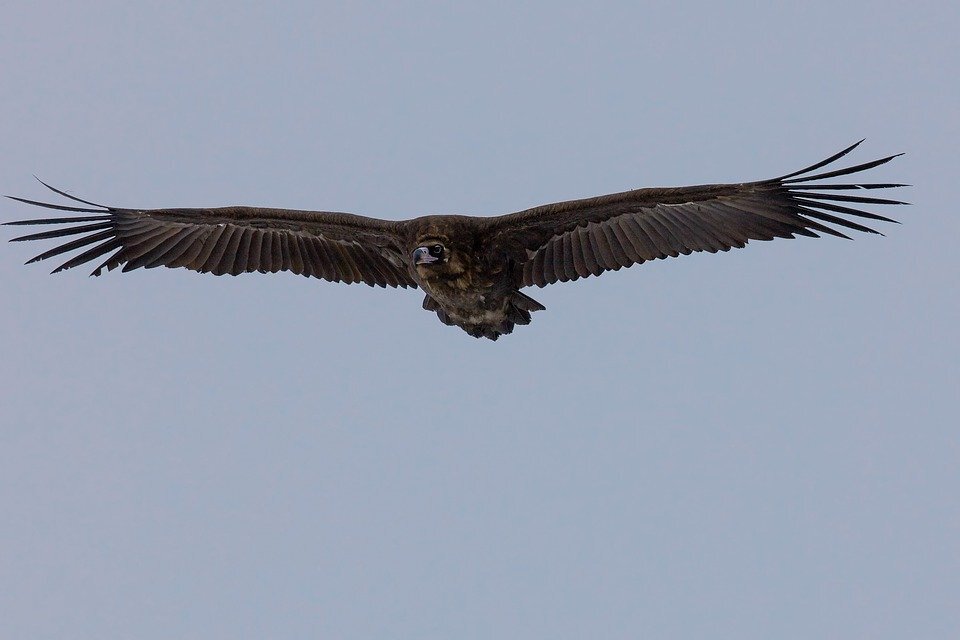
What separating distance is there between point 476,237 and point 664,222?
6.82 feet

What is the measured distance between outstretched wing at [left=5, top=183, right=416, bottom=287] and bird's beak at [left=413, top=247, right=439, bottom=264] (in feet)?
2.35

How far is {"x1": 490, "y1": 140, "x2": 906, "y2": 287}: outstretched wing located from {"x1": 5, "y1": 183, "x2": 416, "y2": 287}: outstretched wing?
1628 millimetres

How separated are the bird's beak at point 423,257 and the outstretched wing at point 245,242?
72 cm

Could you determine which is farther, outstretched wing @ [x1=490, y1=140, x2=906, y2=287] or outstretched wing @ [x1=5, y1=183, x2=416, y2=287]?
outstretched wing @ [x1=5, y1=183, x2=416, y2=287]

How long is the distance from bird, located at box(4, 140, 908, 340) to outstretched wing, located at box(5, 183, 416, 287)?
1cm

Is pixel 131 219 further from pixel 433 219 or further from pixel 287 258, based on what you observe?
pixel 433 219

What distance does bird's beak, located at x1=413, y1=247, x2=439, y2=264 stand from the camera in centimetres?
1389

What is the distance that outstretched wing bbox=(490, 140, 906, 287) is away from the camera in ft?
42.9

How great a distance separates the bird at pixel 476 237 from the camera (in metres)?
13.4

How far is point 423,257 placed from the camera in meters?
13.9

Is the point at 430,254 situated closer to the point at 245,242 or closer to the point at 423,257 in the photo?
the point at 423,257

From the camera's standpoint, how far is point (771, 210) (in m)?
13.4

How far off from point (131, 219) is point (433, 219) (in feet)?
12.1

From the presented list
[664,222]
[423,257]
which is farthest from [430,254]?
[664,222]
